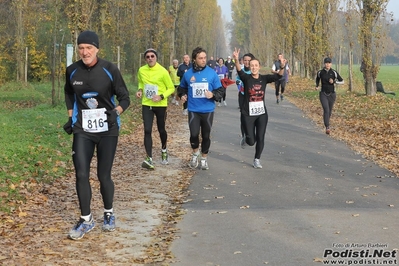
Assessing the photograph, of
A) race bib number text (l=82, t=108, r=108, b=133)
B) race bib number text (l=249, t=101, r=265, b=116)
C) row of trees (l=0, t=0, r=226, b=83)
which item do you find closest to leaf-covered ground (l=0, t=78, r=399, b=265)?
race bib number text (l=82, t=108, r=108, b=133)

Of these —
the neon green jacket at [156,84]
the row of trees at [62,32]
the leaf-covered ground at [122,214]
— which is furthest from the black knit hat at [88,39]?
the row of trees at [62,32]

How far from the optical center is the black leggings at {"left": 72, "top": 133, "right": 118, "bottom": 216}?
687cm

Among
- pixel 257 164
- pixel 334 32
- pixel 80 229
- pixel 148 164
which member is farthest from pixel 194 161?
pixel 334 32

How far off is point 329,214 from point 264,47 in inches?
2820

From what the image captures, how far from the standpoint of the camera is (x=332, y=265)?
575 centimetres

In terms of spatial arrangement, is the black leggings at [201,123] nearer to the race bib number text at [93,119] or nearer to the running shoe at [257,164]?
the running shoe at [257,164]

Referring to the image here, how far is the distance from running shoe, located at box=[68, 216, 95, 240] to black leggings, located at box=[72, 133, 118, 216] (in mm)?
105

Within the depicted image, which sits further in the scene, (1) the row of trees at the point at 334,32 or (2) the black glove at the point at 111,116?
Answer: (1) the row of trees at the point at 334,32

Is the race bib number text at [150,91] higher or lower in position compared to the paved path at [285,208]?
higher

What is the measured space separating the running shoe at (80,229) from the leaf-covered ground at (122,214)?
0.21 ft

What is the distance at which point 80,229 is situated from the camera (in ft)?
22.3

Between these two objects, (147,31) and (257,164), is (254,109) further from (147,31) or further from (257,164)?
(147,31)

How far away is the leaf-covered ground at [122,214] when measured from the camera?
6180mm

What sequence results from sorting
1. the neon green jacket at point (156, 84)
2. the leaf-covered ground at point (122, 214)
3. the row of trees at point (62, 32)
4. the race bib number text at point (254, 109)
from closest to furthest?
the leaf-covered ground at point (122, 214) → the neon green jacket at point (156, 84) → the race bib number text at point (254, 109) → the row of trees at point (62, 32)
